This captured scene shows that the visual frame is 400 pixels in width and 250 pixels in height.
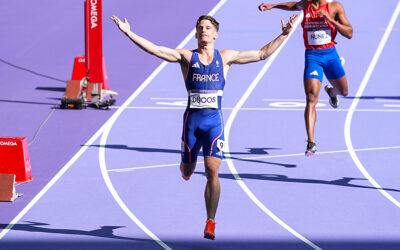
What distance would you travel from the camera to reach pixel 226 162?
11.6 m

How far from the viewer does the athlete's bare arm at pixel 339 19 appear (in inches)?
426

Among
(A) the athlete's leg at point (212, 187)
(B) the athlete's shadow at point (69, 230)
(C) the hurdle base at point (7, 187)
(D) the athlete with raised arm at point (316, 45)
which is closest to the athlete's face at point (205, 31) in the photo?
(A) the athlete's leg at point (212, 187)

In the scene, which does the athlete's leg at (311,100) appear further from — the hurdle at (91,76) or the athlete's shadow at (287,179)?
the hurdle at (91,76)

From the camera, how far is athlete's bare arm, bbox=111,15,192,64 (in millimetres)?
7840

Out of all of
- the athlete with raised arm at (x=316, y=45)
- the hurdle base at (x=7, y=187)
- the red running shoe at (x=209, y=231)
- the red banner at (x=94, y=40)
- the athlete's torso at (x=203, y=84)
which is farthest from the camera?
the red banner at (x=94, y=40)

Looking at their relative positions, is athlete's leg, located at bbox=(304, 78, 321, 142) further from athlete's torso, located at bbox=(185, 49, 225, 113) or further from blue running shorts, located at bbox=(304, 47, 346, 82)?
athlete's torso, located at bbox=(185, 49, 225, 113)

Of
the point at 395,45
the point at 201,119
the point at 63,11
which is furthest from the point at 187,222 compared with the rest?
the point at 63,11

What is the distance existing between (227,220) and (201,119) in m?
1.26

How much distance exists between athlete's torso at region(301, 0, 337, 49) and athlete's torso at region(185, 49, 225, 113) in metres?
3.50

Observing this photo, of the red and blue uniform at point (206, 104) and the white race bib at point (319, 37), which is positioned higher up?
the white race bib at point (319, 37)

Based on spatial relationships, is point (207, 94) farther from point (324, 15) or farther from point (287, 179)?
point (324, 15)

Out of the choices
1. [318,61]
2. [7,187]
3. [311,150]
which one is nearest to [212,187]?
[7,187]

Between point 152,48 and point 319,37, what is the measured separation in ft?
13.4

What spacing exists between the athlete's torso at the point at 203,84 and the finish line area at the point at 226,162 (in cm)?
127
